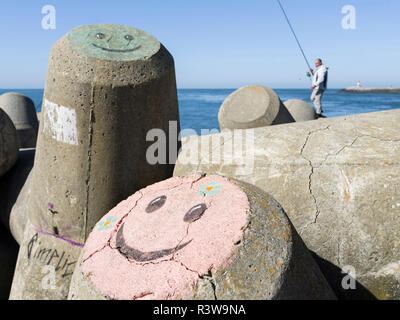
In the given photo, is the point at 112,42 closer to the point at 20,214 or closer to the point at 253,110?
the point at 20,214

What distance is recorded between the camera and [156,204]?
192 centimetres

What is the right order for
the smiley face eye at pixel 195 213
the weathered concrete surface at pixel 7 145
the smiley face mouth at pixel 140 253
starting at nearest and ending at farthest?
the smiley face mouth at pixel 140 253 < the smiley face eye at pixel 195 213 < the weathered concrete surface at pixel 7 145

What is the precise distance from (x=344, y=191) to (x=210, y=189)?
851 millimetres

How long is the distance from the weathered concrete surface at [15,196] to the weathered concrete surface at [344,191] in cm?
215

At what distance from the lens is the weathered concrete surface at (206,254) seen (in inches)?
52.0

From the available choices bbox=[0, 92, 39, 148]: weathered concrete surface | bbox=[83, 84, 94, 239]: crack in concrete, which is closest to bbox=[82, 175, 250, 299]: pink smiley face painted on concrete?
bbox=[83, 84, 94, 239]: crack in concrete

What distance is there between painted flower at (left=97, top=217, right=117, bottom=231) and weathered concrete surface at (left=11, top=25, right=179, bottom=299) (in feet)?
1.45

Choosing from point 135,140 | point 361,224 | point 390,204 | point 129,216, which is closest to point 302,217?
point 361,224

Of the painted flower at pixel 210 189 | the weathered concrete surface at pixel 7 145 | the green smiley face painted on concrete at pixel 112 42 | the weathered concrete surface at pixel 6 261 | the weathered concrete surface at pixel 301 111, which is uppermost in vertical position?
the green smiley face painted on concrete at pixel 112 42

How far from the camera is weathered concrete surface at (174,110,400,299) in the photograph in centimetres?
200

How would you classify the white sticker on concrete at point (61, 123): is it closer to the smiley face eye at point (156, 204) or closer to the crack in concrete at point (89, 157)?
the crack in concrete at point (89, 157)

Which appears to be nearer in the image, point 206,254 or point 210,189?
point 206,254

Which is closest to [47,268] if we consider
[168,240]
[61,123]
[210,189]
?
[61,123]

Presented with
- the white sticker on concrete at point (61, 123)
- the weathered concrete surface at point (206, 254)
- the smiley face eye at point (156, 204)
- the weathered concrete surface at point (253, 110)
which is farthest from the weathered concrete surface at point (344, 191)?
the weathered concrete surface at point (253, 110)
